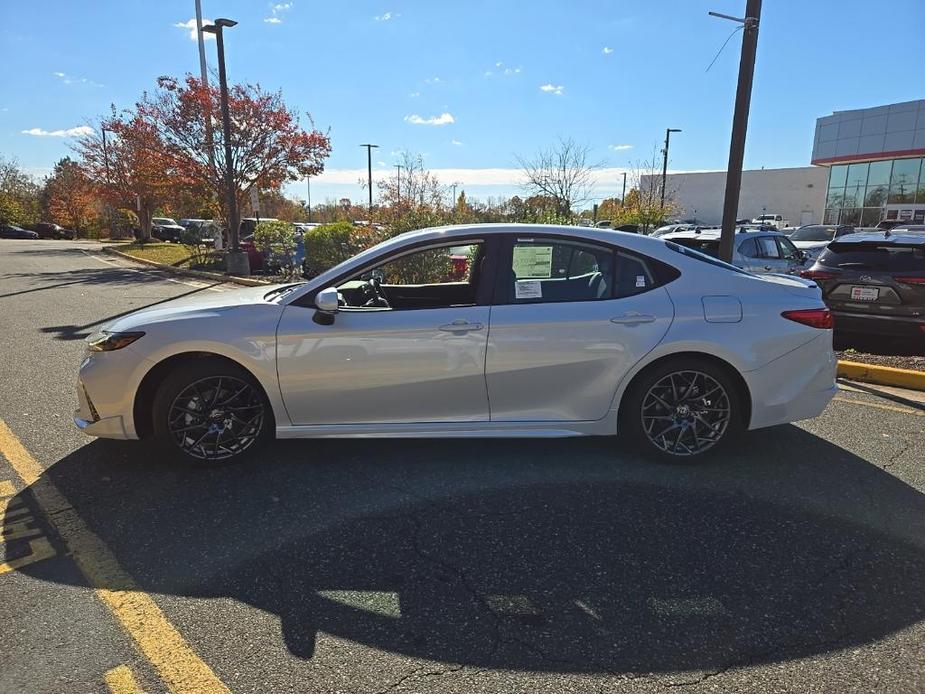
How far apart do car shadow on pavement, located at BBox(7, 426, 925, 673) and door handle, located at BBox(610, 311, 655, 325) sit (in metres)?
0.96

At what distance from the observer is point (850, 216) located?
130 ft

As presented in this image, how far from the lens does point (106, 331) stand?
3893 mm

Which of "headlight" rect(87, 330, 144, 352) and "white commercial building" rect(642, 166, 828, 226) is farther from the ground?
"white commercial building" rect(642, 166, 828, 226)

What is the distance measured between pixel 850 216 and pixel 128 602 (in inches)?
1841

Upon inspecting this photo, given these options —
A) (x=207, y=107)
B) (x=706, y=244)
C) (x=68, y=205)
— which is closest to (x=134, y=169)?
(x=207, y=107)

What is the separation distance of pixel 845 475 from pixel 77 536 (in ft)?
14.9

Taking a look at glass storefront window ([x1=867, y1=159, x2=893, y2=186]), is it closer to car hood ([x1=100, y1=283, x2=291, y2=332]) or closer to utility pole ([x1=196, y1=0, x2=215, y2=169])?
utility pole ([x1=196, y1=0, x2=215, y2=169])

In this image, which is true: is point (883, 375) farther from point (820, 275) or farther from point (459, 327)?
point (459, 327)

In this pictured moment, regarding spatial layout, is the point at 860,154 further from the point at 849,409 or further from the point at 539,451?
the point at 539,451

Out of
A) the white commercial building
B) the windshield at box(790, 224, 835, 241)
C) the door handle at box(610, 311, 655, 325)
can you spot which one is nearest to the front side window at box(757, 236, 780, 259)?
the door handle at box(610, 311, 655, 325)

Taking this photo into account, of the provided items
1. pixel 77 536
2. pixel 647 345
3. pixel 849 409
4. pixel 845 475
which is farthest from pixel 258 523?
pixel 849 409

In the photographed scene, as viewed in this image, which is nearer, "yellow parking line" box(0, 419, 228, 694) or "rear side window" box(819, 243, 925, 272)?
"yellow parking line" box(0, 419, 228, 694)

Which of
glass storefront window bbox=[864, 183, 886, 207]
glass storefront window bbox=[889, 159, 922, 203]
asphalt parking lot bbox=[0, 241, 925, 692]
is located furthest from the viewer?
glass storefront window bbox=[864, 183, 886, 207]

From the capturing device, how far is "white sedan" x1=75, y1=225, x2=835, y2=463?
3.76m
